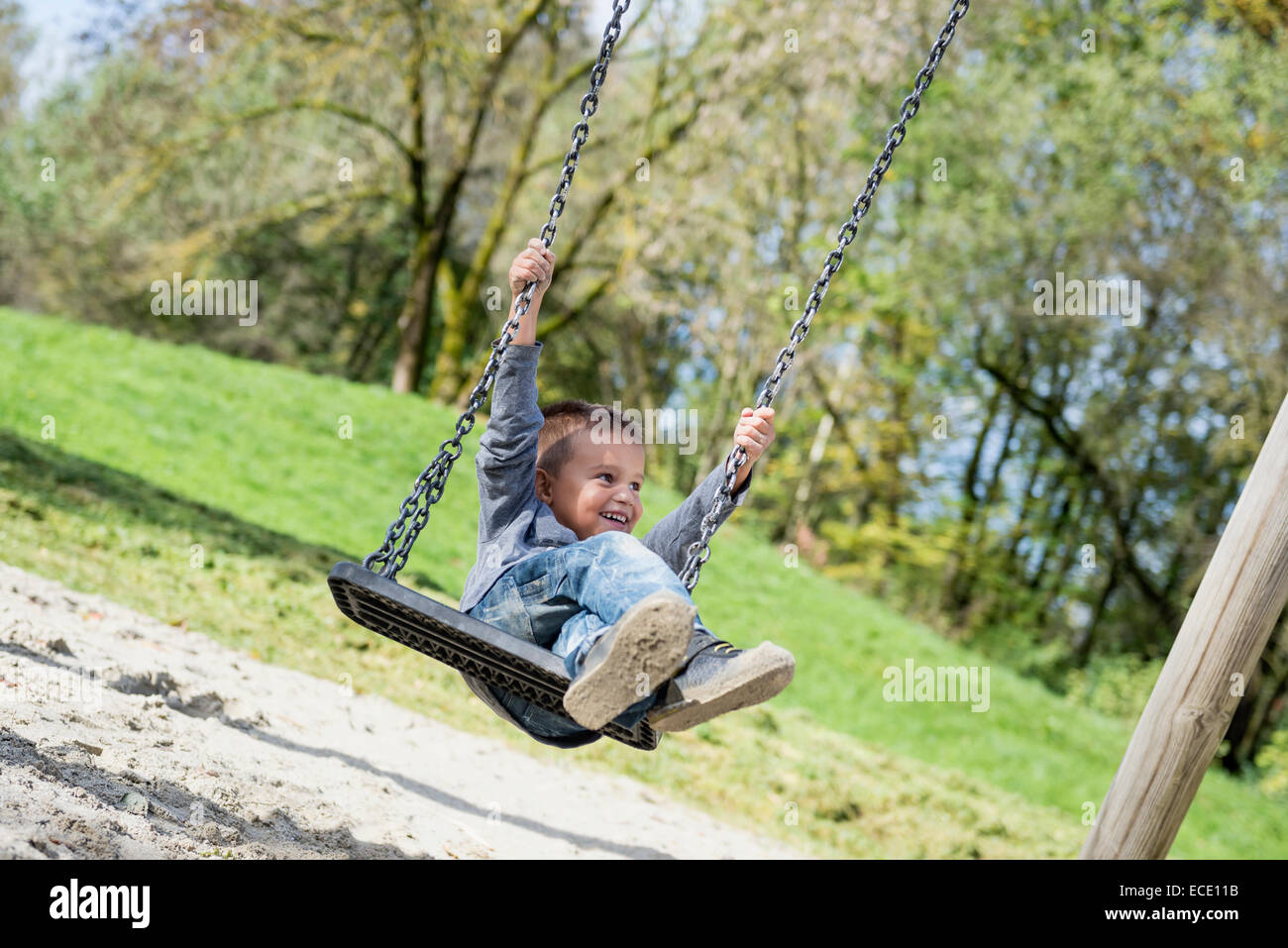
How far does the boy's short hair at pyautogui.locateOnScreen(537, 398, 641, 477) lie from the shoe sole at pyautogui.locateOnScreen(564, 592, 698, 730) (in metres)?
0.84

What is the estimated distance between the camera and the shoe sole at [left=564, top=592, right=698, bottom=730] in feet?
8.34

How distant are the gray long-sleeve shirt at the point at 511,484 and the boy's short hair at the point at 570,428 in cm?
9

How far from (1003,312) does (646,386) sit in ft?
28.6

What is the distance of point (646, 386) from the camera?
2356 centimetres

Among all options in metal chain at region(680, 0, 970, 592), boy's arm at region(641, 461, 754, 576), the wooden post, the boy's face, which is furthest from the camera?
the wooden post

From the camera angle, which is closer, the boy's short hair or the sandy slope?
the sandy slope

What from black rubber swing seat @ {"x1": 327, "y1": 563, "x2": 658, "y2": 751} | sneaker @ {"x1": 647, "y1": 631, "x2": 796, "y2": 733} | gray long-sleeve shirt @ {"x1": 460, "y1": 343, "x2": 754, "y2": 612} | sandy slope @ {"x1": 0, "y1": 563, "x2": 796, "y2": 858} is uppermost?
gray long-sleeve shirt @ {"x1": 460, "y1": 343, "x2": 754, "y2": 612}

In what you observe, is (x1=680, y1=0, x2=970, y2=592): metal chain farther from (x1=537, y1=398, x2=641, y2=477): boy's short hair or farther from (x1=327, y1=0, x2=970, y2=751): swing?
(x1=537, y1=398, x2=641, y2=477): boy's short hair

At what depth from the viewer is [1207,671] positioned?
12.4 feet

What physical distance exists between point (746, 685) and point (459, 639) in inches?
28.4

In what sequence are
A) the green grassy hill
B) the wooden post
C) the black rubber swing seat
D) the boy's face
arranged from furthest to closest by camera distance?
1. the green grassy hill
2. the wooden post
3. the boy's face
4. the black rubber swing seat

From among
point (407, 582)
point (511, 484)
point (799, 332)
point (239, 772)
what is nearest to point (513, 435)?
point (511, 484)

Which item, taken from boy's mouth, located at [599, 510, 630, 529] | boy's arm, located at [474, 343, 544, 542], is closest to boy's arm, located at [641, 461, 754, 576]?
boy's mouth, located at [599, 510, 630, 529]
